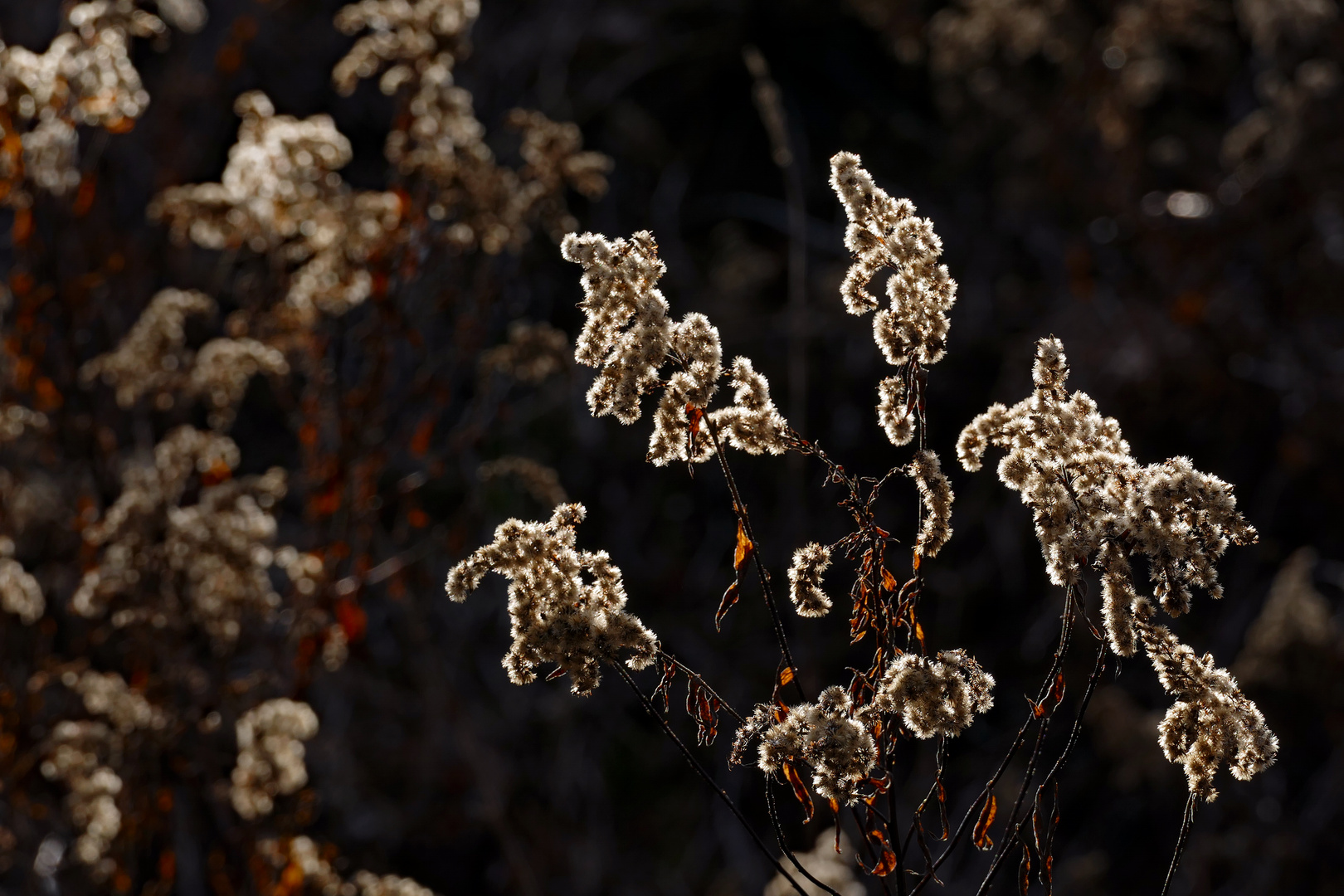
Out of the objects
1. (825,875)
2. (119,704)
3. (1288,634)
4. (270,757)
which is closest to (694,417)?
(825,875)

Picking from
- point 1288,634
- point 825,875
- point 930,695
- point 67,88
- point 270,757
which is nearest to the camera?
point 930,695

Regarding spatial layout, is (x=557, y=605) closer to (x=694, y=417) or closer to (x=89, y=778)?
(x=694, y=417)

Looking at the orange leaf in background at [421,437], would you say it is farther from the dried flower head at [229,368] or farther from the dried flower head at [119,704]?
the dried flower head at [119,704]

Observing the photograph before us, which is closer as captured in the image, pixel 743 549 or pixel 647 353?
pixel 647 353

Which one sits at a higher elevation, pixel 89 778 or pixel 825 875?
pixel 825 875

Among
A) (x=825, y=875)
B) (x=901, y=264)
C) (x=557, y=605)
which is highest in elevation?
(x=901, y=264)

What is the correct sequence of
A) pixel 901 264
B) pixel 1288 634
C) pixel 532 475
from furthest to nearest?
pixel 1288 634, pixel 532 475, pixel 901 264

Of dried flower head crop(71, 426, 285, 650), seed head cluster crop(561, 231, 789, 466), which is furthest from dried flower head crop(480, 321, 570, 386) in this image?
seed head cluster crop(561, 231, 789, 466)
